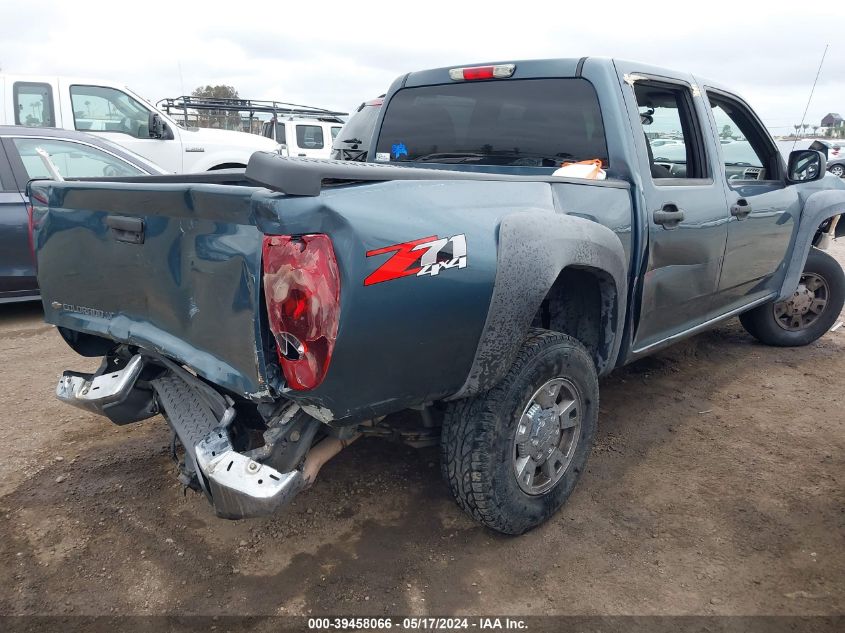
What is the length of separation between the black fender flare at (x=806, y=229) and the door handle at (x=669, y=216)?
68.8 inches

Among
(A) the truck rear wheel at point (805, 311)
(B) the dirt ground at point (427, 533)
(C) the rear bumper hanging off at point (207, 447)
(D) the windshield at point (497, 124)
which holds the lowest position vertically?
(B) the dirt ground at point (427, 533)

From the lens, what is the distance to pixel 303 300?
180 cm

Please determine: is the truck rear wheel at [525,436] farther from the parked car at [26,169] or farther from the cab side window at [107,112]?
the cab side window at [107,112]

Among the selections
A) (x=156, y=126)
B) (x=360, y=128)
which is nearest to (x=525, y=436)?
(x=360, y=128)

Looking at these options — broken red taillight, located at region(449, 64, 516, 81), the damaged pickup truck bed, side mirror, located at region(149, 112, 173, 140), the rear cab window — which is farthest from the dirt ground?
the rear cab window

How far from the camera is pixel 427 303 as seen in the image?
199 cm

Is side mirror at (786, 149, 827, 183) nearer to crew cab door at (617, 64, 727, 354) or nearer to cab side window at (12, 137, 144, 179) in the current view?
crew cab door at (617, 64, 727, 354)

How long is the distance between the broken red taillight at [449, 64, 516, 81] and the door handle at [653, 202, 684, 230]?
1.02 metres

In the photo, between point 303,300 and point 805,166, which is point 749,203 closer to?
point 805,166

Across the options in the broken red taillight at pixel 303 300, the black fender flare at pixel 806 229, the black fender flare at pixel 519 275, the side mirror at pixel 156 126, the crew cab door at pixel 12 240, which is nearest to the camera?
the broken red taillight at pixel 303 300

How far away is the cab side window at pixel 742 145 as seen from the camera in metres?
3.81

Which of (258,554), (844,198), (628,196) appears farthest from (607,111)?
(844,198)

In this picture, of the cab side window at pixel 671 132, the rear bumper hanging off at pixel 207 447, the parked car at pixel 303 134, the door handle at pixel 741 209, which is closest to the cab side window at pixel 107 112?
the parked car at pixel 303 134

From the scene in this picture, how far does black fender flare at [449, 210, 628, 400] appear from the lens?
2.19 metres
